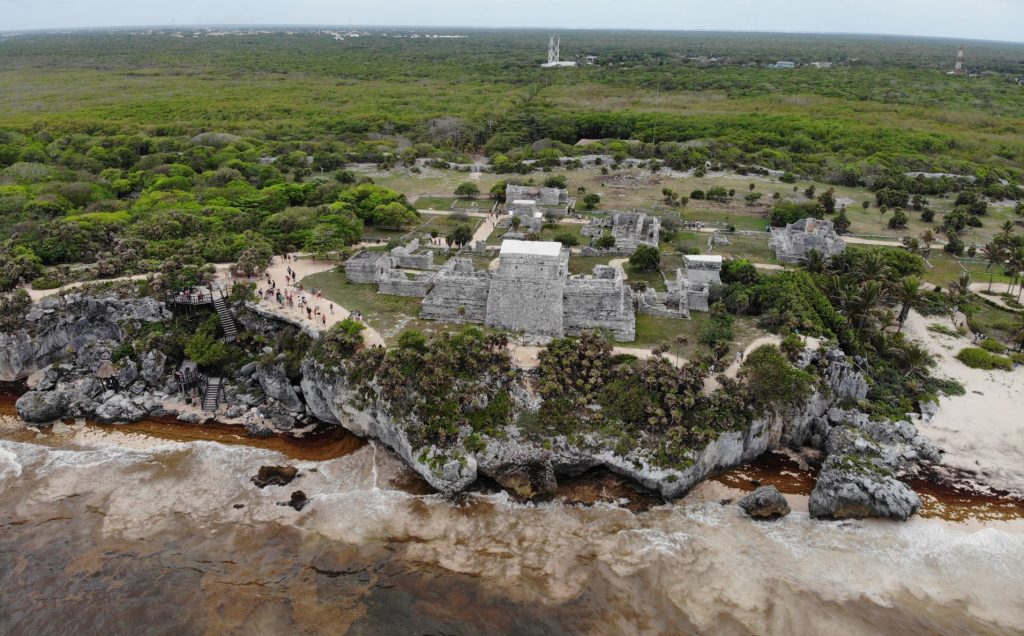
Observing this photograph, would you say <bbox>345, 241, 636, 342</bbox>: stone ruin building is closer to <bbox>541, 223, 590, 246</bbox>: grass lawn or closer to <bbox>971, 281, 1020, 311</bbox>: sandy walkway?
<bbox>541, 223, 590, 246</bbox>: grass lawn

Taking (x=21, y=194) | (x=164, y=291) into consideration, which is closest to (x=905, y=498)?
(x=164, y=291)

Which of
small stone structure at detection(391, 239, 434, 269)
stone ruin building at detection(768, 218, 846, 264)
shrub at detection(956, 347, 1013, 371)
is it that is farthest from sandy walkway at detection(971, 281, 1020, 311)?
small stone structure at detection(391, 239, 434, 269)

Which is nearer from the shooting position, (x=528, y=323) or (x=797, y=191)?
(x=528, y=323)

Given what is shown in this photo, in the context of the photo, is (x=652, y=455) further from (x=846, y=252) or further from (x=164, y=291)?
(x=164, y=291)

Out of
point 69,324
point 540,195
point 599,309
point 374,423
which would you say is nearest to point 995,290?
point 599,309

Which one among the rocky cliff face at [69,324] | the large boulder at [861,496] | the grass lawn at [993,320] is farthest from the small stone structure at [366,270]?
the grass lawn at [993,320]
